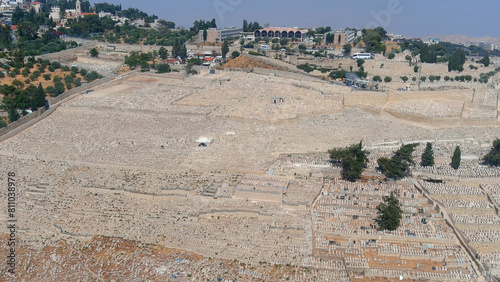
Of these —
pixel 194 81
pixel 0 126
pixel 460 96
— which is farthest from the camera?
pixel 194 81

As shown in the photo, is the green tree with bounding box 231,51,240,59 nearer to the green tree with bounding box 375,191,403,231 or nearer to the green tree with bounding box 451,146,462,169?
the green tree with bounding box 451,146,462,169

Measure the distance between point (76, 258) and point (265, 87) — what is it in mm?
21300

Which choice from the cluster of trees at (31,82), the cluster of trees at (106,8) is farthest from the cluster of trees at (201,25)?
the cluster of trees at (106,8)

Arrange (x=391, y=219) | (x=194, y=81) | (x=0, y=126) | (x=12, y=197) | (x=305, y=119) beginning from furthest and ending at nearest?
(x=194, y=81) < (x=305, y=119) < (x=0, y=126) < (x=12, y=197) < (x=391, y=219)

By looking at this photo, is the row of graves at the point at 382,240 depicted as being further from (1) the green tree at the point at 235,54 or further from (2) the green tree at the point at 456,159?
(1) the green tree at the point at 235,54

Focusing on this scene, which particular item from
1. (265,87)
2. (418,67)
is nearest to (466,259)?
(265,87)

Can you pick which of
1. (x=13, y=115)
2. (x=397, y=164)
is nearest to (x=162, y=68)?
(x=13, y=115)

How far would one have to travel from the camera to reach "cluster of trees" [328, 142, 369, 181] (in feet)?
71.3

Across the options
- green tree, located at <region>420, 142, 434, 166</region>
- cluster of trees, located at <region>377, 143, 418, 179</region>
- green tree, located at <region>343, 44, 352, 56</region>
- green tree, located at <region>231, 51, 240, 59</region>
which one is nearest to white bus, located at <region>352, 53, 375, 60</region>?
green tree, located at <region>343, 44, 352, 56</region>

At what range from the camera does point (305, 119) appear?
96.5ft

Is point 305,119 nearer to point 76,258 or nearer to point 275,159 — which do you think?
point 275,159

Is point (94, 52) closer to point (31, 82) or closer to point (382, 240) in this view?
point (31, 82)

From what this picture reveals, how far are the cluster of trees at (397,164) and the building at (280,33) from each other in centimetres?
4008

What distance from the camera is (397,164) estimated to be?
22062 millimetres
